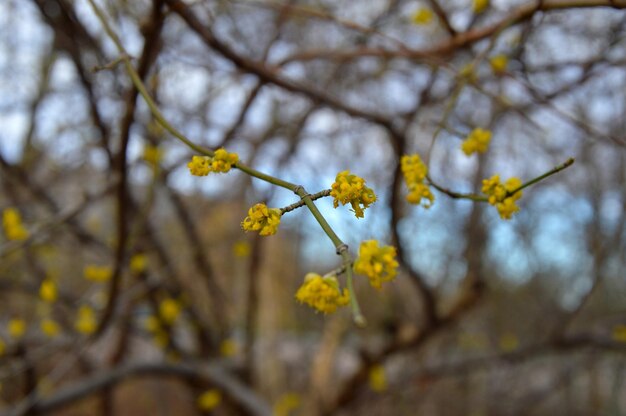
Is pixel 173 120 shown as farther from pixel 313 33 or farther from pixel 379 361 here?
pixel 379 361

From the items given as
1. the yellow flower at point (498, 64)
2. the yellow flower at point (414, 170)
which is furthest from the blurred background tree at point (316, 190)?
the yellow flower at point (414, 170)

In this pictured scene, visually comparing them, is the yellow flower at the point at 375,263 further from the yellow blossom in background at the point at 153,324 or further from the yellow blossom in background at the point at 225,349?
the yellow blossom in background at the point at 225,349

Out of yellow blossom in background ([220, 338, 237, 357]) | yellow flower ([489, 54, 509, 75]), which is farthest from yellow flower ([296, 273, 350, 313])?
yellow blossom in background ([220, 338, 237, 357])

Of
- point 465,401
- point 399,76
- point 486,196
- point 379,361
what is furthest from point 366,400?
point 486,196

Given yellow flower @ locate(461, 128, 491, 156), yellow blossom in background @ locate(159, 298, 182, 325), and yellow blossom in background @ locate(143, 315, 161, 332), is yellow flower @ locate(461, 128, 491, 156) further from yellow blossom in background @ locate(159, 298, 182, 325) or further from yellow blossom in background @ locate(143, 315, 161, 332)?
yellow blossom in background @ locate(143, 315, 161, 332)

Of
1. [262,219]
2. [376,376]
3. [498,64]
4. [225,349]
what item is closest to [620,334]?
[376,376]

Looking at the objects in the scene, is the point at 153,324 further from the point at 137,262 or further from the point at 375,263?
the point at 375,263
